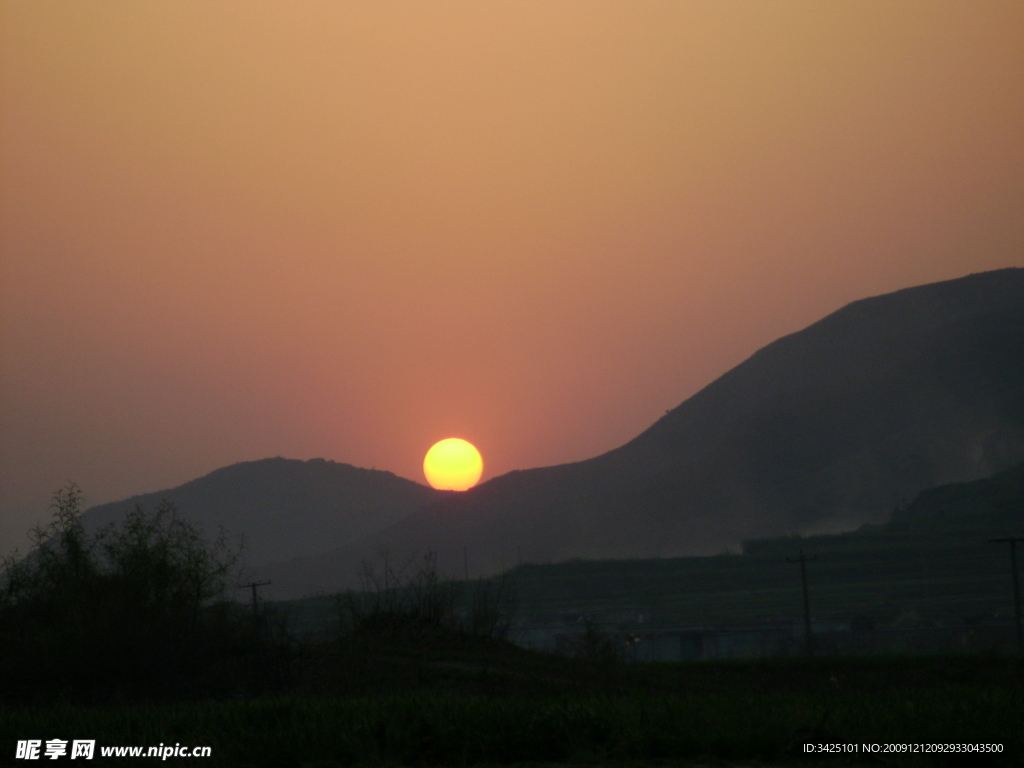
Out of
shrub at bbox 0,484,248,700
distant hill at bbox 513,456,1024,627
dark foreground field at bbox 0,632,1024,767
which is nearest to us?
dark foreground field at bbox 0,632,1024,767

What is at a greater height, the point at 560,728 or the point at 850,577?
the point at 560,728

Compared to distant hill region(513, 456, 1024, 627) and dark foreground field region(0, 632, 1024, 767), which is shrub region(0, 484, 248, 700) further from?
distant hill region(513, 456, 1024, 627)

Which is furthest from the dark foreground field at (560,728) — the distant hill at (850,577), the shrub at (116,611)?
the distant hill at (850,577)

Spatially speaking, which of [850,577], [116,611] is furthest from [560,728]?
[850,577]

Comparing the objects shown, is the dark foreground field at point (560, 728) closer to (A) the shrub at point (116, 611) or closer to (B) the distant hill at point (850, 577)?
(A) the shrub at point (116, 611)

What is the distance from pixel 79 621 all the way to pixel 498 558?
174m

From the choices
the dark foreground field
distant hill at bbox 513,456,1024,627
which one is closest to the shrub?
the dark foreground field

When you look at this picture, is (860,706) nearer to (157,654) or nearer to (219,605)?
(157,654)

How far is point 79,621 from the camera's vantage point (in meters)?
16.3

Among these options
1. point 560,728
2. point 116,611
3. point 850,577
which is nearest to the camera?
point 560,728

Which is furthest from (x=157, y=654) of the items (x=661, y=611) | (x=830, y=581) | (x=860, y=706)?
(x=830, y=581)

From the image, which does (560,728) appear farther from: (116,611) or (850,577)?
(850,577)

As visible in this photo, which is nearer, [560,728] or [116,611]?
[560,728]

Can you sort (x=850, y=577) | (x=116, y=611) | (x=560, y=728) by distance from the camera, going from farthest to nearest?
1. (x=850, y=577)
2. (x=116, y=611)
3. (x=560, y=728)
